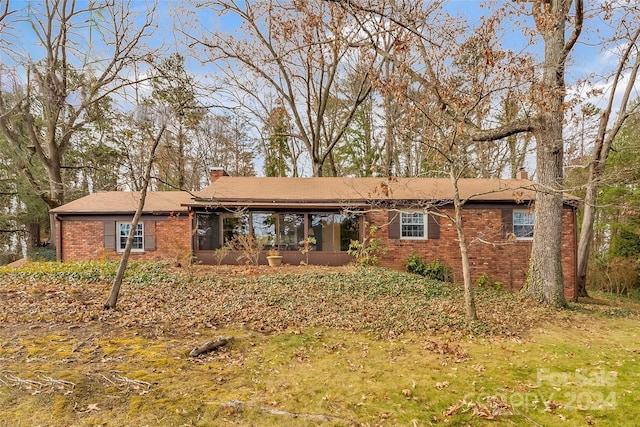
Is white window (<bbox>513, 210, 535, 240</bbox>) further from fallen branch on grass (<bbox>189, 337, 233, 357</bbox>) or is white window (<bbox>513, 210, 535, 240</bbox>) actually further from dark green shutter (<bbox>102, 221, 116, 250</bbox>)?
dark green shutter (<bbox>102, 221, 116, 250</bbox>)

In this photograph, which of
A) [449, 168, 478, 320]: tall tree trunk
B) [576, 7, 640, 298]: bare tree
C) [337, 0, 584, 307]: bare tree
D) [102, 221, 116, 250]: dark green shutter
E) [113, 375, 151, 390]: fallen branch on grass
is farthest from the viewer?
[102, 221, 116, 250]: dark green shutter

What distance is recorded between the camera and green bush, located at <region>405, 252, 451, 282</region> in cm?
1216

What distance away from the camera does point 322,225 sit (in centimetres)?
1384

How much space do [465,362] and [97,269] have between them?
9966mm

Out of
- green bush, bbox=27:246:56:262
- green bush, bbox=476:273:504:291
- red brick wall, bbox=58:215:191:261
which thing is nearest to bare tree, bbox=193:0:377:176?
red brick wall, bbox=58:215:191:261

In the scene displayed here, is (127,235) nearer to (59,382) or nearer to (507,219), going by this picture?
(59,382)

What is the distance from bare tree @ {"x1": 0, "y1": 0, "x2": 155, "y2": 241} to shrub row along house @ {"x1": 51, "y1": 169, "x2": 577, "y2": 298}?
3054mm

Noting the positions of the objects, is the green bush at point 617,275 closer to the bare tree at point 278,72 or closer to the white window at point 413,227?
the white window at point 413,227

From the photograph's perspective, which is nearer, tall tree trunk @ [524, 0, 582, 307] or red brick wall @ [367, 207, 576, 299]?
tall tree trunk @ [524, 0, 582, 307]

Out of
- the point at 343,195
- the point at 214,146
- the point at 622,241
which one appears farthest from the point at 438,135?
the point at 214,146

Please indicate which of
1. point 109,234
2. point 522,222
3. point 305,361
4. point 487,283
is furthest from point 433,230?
point 109,234

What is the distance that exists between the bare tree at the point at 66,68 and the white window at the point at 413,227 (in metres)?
9.87

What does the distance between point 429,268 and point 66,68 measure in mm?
11804

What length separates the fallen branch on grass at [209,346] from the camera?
463 centimetres
